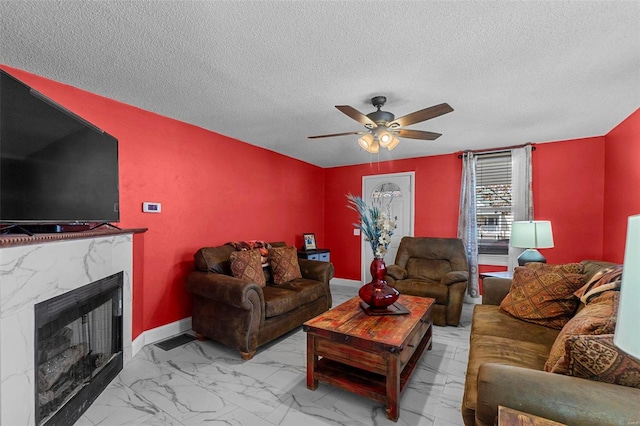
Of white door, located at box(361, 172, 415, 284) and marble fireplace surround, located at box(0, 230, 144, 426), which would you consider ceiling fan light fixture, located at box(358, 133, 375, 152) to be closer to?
marble fireplace surround, located at box(0, 230, 144, 426)

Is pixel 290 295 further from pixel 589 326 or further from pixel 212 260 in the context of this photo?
pixel 589 326

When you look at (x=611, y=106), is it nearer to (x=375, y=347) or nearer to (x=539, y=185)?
(x=539, y=185)

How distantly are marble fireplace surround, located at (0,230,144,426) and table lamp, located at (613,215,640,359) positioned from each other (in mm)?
2210

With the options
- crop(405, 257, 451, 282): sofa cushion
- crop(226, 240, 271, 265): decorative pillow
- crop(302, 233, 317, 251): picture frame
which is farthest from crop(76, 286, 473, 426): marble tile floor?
crop(302, 233, 317, 251): picture frame

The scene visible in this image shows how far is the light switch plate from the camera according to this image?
286 centimetres

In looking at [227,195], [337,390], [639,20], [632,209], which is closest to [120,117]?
[227,195]

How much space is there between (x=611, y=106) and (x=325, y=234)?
4.42m

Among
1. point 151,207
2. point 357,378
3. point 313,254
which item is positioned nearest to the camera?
point 357,378

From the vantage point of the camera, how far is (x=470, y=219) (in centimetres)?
429

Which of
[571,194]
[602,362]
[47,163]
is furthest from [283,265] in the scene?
[571,194]

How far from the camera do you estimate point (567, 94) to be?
2459 mm

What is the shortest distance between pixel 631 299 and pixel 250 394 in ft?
7.29

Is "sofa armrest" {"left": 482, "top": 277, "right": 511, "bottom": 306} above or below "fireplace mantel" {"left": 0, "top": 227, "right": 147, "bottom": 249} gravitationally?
below

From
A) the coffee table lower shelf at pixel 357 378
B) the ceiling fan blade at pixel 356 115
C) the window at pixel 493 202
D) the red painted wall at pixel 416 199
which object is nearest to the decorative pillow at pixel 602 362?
the coffee table lower shelf at pixel 357 378
